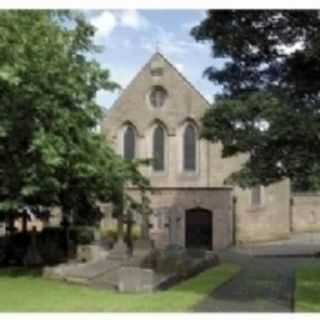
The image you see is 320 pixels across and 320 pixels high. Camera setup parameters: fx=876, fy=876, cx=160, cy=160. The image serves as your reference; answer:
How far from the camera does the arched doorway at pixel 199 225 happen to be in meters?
54.2

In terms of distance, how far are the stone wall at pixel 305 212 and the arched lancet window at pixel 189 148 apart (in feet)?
58.7

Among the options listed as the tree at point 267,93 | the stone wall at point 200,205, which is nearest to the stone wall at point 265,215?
the stone wall at point 200,205

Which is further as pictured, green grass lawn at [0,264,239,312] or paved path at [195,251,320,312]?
paved path at [195,251,320,312]

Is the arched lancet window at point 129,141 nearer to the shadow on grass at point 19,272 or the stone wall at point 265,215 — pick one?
the stone wall at point 265,215

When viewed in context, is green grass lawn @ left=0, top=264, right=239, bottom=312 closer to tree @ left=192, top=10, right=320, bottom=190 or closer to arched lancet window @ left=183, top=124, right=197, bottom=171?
tree @ left=192, top=10, right=320, bottom=190

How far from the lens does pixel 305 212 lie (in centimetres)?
7250

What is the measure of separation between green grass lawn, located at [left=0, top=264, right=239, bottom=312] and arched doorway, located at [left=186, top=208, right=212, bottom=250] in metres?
26.5

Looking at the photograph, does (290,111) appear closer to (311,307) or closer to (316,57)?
(316,57)

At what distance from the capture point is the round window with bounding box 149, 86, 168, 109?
5619cm

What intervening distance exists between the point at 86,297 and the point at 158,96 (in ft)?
116

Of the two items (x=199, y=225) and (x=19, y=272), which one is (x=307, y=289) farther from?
(x=199, y=225)

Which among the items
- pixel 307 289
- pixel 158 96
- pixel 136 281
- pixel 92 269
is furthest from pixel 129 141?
pixel 136 281

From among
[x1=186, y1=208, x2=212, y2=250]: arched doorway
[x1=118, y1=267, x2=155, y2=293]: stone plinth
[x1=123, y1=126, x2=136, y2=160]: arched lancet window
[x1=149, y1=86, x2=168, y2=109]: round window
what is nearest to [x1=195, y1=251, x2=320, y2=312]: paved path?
[x1=118, y1=267, x2=155, y2=293]: stone plinth
